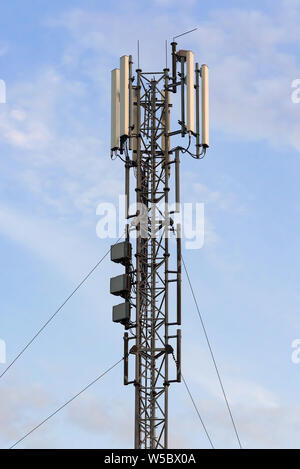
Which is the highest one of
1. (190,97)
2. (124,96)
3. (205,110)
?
(124,96)

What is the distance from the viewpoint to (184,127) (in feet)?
180

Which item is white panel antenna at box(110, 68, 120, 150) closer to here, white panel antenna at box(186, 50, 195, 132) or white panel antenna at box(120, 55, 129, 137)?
white panel antenna at box(120, 55, 129, 137)

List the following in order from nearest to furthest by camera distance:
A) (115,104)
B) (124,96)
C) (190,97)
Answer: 1. (190,97)
2. (124,96)
3. (115,104)

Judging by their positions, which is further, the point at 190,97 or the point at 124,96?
the point at 124,96

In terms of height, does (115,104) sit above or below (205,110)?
above

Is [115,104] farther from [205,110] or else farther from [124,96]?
[205,110]

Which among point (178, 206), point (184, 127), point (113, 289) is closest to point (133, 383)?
point (113, 289)

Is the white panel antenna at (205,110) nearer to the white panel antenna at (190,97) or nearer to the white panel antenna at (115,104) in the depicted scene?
the white panel antenna at (190,97)

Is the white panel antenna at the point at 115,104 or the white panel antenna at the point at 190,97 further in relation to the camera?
the white panel antenna at the point at 115,104

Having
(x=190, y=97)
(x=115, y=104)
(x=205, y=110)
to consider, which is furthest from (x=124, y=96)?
(x=205, y=110)

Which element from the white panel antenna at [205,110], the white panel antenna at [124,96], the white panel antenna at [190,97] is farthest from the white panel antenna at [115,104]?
the white panel antenna at [205,110]

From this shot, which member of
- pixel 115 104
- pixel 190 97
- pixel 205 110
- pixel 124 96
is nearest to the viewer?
pixel 190 97
